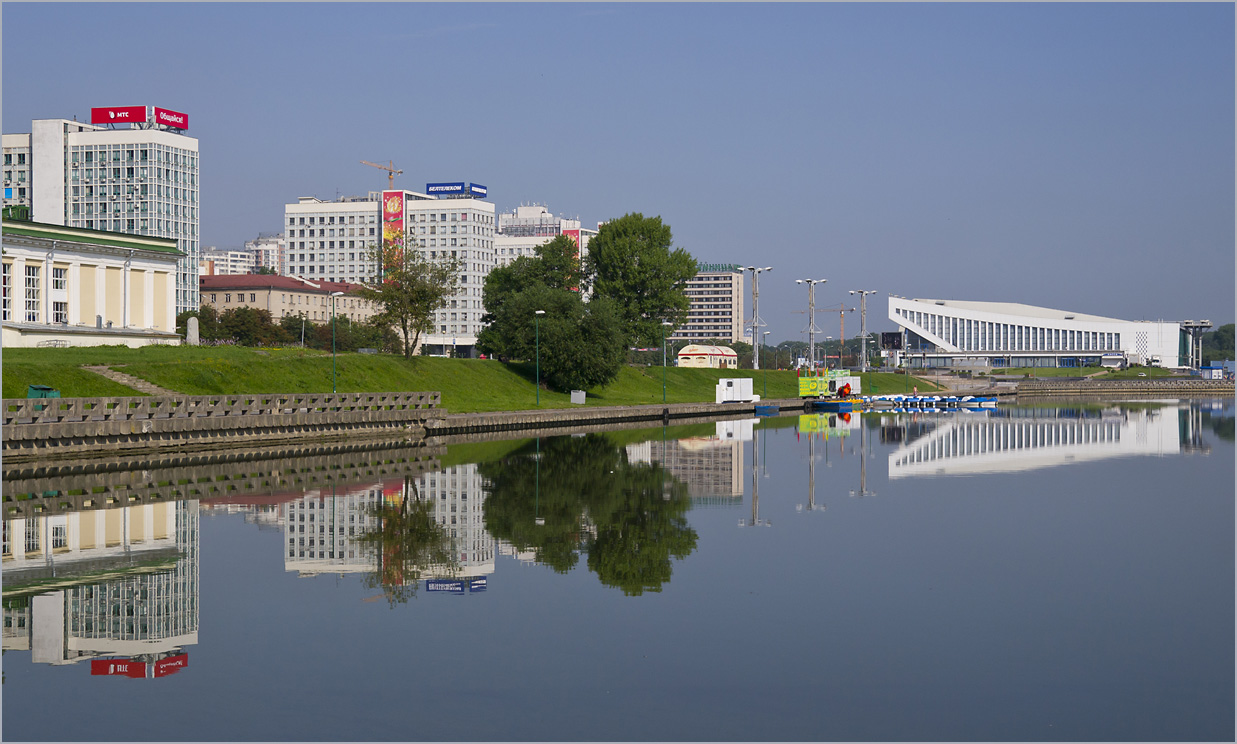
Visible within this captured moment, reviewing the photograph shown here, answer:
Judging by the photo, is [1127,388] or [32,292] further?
[1127,388]

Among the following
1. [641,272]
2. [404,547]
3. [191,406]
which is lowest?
[404,547]

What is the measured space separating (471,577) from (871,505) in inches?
506

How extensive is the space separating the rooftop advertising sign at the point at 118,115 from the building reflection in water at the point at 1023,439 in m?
116

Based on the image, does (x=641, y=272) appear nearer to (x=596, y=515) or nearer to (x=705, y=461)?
(x=705, y=461)

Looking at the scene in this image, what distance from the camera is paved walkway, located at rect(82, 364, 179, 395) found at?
4478 cm

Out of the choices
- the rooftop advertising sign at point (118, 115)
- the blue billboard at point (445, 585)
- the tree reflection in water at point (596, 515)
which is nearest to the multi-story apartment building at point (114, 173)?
the rooftop advertising sign at point (118, 115)

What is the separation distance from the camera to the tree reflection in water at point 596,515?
59.7 ft

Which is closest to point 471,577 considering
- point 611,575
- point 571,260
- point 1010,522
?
point 611,575

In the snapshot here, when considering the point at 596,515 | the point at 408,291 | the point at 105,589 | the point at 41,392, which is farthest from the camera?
the point at 408,291

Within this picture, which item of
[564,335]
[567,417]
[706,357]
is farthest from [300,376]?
[706,357]

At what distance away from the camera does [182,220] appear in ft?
512

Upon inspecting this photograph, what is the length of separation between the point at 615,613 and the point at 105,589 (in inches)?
273

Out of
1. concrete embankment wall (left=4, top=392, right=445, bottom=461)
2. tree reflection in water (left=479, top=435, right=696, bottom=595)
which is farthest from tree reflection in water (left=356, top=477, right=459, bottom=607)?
concrete embankment wall (left=4, top=392, right=445, bottom=461)

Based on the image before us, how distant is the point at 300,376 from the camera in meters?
56.2
